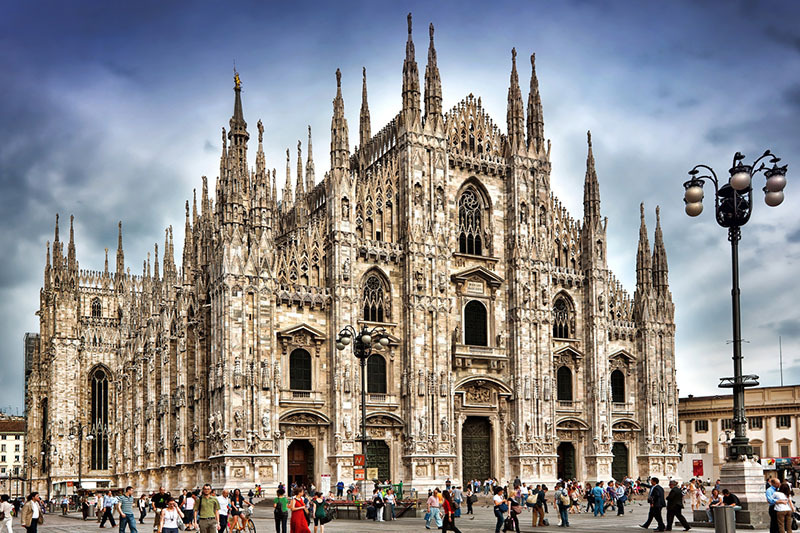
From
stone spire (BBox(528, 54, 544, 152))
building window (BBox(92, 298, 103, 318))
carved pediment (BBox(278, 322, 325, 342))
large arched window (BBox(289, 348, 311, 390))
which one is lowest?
large arched window (BBox(289, 348, 311, 390))

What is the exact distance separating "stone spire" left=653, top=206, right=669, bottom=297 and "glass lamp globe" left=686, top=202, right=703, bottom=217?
38.4 metres

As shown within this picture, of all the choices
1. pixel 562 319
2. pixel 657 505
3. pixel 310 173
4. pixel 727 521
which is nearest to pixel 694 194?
pixel 727 521

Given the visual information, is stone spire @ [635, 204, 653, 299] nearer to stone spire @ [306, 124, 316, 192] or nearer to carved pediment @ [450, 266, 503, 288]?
carved pediment @ [450, 266, 503, 288]

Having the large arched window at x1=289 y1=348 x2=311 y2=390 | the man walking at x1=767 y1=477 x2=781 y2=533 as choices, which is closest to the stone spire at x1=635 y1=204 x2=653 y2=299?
the large arched window at x1=289 y1=348 x2=311 y2=390

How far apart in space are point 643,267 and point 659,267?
1.41 m

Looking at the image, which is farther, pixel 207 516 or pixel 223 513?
pixel 223 513

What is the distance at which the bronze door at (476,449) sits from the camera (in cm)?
5447

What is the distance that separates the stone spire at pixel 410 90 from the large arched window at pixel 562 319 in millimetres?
14526

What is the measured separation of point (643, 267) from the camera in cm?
6072

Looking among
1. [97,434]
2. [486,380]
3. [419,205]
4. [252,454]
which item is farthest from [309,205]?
[97,434]

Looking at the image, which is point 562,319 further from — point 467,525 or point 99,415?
point 99,415

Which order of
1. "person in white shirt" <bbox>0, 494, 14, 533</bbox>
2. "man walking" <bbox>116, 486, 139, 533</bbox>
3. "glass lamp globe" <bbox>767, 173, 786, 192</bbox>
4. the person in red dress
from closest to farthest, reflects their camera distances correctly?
the person in red dress
"person in white shirt" <bbox>0, 494, 14, 533</bbox>
"glass lamp globe" <bbox>767, 173, 786, 192</bbox>
"man walking" <bbox>116, 486, 139, 533</bbox>

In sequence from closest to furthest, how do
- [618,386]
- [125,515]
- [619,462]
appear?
[125,515] < [619,462] < [618,386]

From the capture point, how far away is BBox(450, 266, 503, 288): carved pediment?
54.5m
